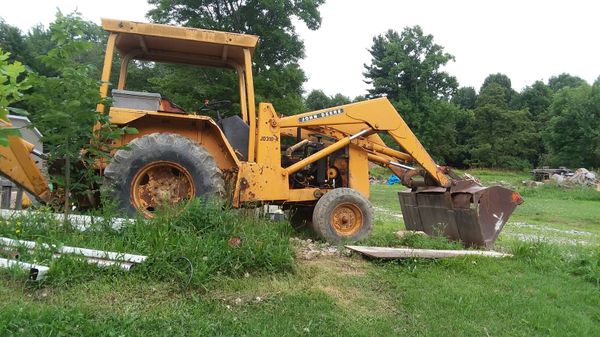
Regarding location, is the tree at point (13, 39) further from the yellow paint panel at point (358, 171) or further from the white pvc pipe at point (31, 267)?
the white pvc pipe at point (31, 267)

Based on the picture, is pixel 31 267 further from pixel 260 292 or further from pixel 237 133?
pixel 237 133

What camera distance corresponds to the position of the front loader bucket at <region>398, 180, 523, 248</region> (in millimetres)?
6934

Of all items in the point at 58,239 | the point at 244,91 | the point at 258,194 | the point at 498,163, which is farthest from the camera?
the point at 498,163

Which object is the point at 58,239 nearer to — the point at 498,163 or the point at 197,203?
the point at 197,203

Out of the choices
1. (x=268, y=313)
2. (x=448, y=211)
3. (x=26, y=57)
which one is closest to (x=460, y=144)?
(x=26, y=57)

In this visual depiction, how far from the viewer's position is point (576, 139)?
52.5 m

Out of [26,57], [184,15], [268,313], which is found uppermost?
[26,57]

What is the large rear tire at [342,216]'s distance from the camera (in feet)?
21.6

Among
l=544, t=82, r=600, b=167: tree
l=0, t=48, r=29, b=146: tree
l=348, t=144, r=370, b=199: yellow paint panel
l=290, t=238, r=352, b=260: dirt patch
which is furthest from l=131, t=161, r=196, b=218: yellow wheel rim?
l=544, t=82, r=600, b=167: tree

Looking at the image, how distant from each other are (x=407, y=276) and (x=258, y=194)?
83.4 inches

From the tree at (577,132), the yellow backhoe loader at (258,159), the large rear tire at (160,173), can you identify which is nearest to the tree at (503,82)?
the tree at (577,132)

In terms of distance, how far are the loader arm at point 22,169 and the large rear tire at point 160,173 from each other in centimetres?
94

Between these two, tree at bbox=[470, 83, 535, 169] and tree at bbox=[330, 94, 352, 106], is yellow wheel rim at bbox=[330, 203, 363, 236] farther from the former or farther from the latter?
tree at bbox=[330, 94, 352, 106]

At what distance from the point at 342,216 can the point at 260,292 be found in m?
2.61
